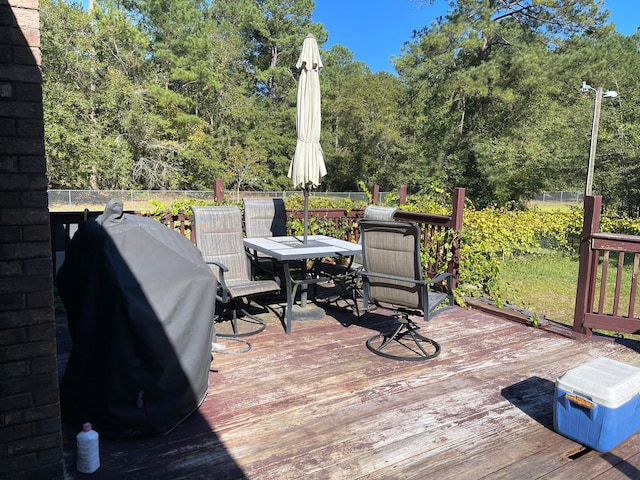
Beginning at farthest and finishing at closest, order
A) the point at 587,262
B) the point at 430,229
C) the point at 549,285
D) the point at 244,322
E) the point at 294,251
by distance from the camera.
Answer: the point at 549,285, the point at 430,229, the point at 244,322, the point at 294,251, the point at 587,262

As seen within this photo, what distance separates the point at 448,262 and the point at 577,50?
17642 millimetres

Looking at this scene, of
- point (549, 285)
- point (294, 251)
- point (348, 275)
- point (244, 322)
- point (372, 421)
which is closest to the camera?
point (372, 421)

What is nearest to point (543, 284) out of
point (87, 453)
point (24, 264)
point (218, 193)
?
point (218, 193)

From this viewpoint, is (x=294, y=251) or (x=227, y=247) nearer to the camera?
(x=294, y=251)

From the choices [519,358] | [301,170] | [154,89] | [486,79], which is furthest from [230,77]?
[519,358]

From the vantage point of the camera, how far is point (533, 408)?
9.07ft

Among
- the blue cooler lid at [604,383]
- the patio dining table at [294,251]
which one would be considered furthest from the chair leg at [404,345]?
the blue cooler lid at [604,383]

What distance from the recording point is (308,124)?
4383 millimetres

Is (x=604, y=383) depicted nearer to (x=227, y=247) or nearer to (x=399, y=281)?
(x=399, y=281)

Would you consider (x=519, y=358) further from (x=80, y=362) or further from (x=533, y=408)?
(x=80, y=362)

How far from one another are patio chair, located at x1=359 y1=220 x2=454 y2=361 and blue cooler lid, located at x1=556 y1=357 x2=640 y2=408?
1.09 meters

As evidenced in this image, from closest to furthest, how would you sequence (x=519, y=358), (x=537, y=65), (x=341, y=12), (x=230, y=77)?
(x=519, y=358), (x=537, y=65), (x=230, y=77), (x=341, y=12)

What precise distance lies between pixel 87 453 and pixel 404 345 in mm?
2442

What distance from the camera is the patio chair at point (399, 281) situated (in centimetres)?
335
